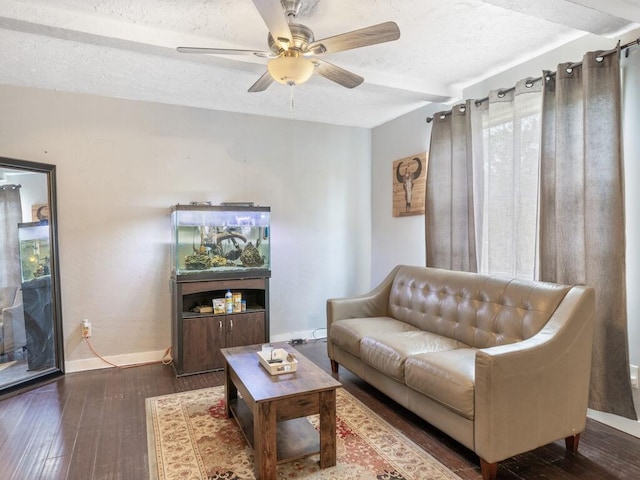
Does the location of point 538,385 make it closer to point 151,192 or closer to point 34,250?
point 151,192

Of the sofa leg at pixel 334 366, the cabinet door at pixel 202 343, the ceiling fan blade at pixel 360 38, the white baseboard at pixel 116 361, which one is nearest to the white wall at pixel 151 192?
the white baseboard at pixel 116 361

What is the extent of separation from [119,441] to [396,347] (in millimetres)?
1776

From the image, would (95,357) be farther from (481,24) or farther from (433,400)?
(481,24)

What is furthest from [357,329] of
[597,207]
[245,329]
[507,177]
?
[597,207]

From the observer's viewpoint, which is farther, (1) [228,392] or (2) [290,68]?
(1) [228,392]

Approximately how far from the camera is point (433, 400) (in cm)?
221

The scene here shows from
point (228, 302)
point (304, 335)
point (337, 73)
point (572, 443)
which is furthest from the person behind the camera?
point (304, 335)

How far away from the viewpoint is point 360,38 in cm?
186

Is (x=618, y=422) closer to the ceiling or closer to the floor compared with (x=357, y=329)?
closer to the floor

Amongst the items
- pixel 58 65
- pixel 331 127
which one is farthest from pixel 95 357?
pixel 331 127

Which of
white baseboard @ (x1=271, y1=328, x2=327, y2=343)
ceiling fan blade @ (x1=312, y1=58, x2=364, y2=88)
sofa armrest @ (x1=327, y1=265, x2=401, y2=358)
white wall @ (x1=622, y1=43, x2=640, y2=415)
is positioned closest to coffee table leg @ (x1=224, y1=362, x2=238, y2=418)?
sofa armrest @ (x1=327, y1=265, x2=401, y2=358)

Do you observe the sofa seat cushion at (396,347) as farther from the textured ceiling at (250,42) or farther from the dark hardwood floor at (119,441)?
the textured ceiling at (250,42)

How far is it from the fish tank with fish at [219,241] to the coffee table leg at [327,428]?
182 cm

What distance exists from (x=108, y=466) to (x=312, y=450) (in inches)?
42.5
